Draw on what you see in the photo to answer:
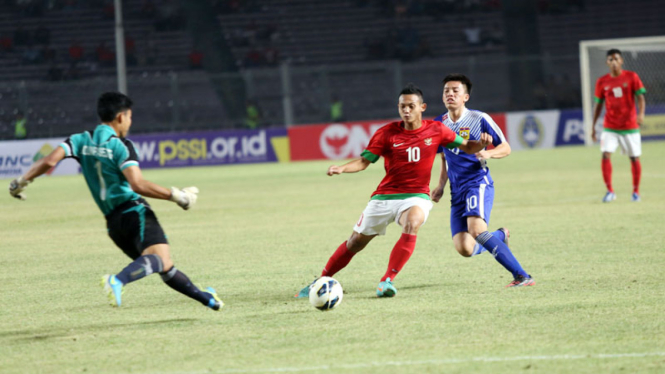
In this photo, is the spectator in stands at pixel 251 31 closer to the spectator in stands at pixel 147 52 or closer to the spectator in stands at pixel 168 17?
the spectator in stands at pixel 168 17

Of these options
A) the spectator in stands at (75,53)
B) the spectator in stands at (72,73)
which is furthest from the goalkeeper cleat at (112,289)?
the spectator in stands at (75,53)

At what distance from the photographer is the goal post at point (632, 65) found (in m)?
24.4

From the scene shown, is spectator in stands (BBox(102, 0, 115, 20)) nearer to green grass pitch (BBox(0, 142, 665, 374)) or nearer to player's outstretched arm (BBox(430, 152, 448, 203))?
green grass pitch (BBox(0, 142, 665, 374))

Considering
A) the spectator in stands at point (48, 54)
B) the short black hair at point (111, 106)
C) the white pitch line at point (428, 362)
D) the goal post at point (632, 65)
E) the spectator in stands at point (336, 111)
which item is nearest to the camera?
the white pitch line at point (428, 362)

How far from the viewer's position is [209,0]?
38.2 m

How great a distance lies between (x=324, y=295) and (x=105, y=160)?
1844 millimetres

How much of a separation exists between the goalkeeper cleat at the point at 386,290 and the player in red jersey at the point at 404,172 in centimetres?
9

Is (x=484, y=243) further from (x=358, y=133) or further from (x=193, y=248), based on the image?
(x=358, y=133)

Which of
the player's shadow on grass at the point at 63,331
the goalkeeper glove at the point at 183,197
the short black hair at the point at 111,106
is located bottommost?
the player's shadow on grass at the point at 63,331

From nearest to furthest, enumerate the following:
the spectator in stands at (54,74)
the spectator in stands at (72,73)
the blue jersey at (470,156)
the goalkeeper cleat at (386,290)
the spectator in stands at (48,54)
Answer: the goalkeeper cleat at (386,290)
the blue jersey at (470,156)
the spectator in stands at (54,74)
the spectator in stands at (72,73)
the spectator in stands at (48,54)

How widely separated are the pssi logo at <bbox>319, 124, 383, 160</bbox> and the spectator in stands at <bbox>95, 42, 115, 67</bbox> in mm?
11964

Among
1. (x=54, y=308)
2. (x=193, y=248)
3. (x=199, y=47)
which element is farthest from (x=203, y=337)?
(x=199, y=47)

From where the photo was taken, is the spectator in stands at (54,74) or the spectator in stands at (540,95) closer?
the spectator in stands at (540,95)

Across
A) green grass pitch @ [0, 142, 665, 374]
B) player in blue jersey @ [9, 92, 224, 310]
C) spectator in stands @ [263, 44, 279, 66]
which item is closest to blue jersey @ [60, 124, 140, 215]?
player in blue jersey @ [9, 92, 224, 310]
